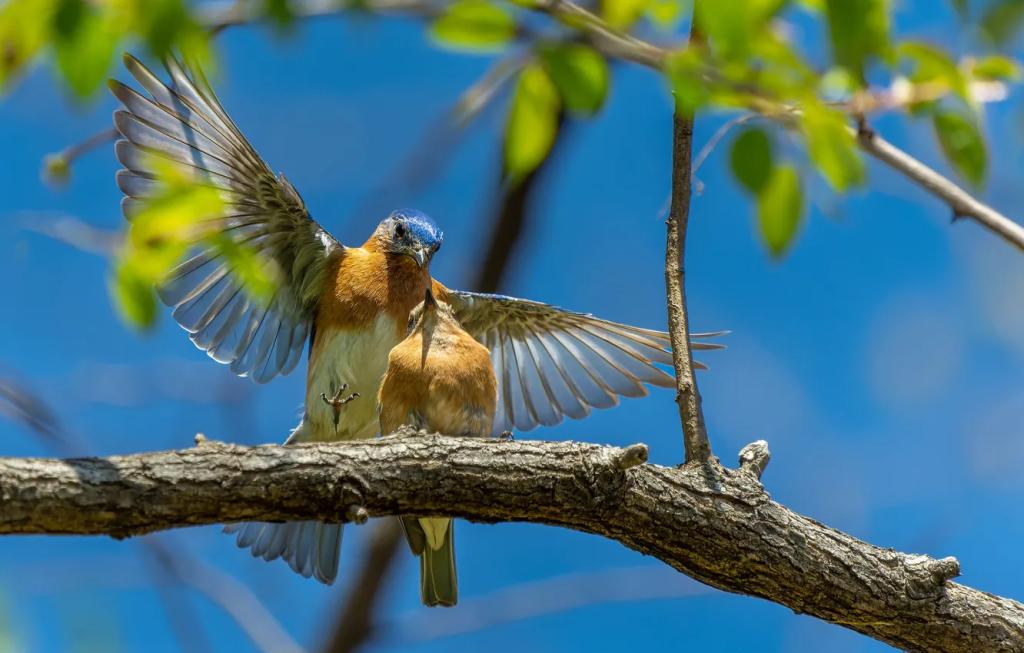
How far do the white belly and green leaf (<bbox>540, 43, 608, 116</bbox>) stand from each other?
Answer: 15.4 ft

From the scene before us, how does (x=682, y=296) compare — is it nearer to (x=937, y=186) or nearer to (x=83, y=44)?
(x=937, y=186)

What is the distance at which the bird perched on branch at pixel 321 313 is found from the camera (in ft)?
22.5

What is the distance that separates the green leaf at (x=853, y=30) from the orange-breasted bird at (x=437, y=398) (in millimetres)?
3991

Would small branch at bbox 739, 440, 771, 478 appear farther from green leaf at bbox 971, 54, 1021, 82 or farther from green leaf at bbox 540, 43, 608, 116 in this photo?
green leaf at bbox 540, 43, 608, 116

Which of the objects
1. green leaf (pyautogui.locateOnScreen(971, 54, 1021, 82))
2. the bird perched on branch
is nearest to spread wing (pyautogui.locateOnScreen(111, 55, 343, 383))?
the bird perched on branch

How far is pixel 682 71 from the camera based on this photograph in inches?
96.9

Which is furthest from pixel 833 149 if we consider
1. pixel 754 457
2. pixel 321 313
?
pixel 321 313

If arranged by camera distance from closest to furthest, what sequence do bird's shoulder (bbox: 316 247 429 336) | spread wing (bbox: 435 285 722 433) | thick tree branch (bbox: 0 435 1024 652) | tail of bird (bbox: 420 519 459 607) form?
thick tree branch (bbox: 0 435 1024 652)
tail of bird (bbox: 420 519 459 607)
bird's shoulder (bbox: 316 247 429 336)
spread wing (bbox: 435 285 722 433)

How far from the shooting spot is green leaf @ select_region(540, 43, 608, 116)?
2623 millimetres

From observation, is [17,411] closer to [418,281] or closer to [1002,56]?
[418,281]

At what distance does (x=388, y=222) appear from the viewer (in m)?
8.12

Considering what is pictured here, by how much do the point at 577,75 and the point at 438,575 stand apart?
426 cm

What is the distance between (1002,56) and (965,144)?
1.26 ft

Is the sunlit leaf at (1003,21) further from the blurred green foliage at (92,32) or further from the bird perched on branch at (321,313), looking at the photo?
the bird perched on branch at (321,313)
